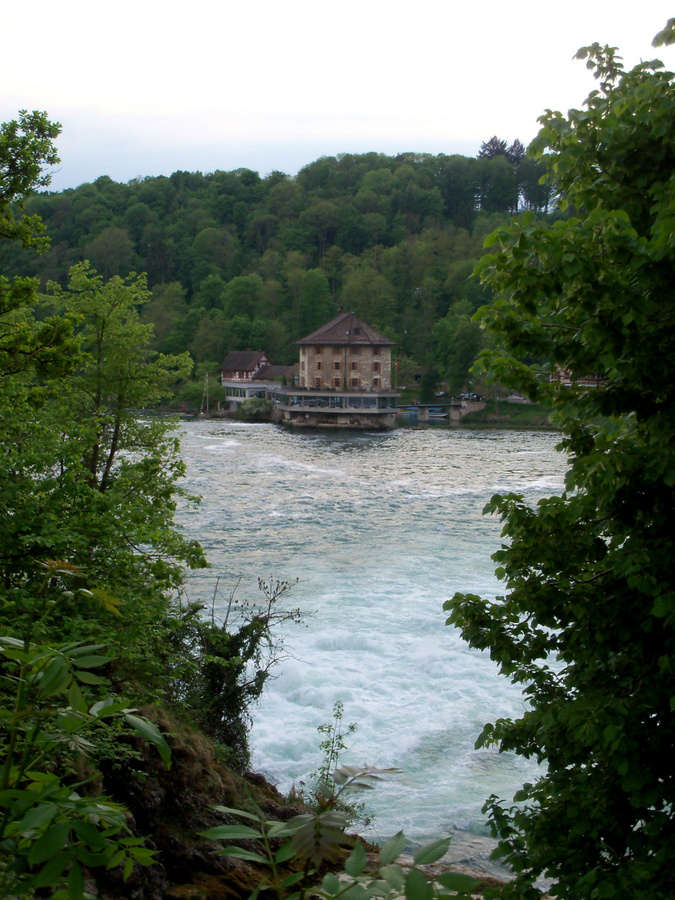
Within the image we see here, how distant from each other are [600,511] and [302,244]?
118 m

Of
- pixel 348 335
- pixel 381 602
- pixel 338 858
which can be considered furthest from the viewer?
pixel 348 335

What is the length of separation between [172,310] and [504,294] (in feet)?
331

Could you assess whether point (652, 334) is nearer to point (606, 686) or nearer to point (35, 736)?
point (606, 686)

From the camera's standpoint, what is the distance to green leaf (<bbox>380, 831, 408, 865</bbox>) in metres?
1.29

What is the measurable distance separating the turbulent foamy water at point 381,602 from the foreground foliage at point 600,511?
5626 mm

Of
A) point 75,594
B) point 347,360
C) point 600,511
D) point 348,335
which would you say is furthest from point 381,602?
point 348,335

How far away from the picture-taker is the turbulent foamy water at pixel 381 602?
37.3ft

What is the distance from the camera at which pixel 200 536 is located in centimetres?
2406

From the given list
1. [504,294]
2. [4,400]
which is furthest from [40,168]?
[504,294]

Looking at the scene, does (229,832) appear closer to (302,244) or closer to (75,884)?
(75,884)

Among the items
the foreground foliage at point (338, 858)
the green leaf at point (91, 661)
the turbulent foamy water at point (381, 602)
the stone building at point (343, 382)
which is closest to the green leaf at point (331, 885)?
the foreground foliage at point (338, 858)

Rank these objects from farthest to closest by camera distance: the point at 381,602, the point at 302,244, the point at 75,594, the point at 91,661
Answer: the point at 302,244
the point at 381,602
the point at 75,594
the point at 91,661

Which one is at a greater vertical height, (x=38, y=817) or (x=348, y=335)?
(x=348, y=335)

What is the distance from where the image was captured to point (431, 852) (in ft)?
4.17
